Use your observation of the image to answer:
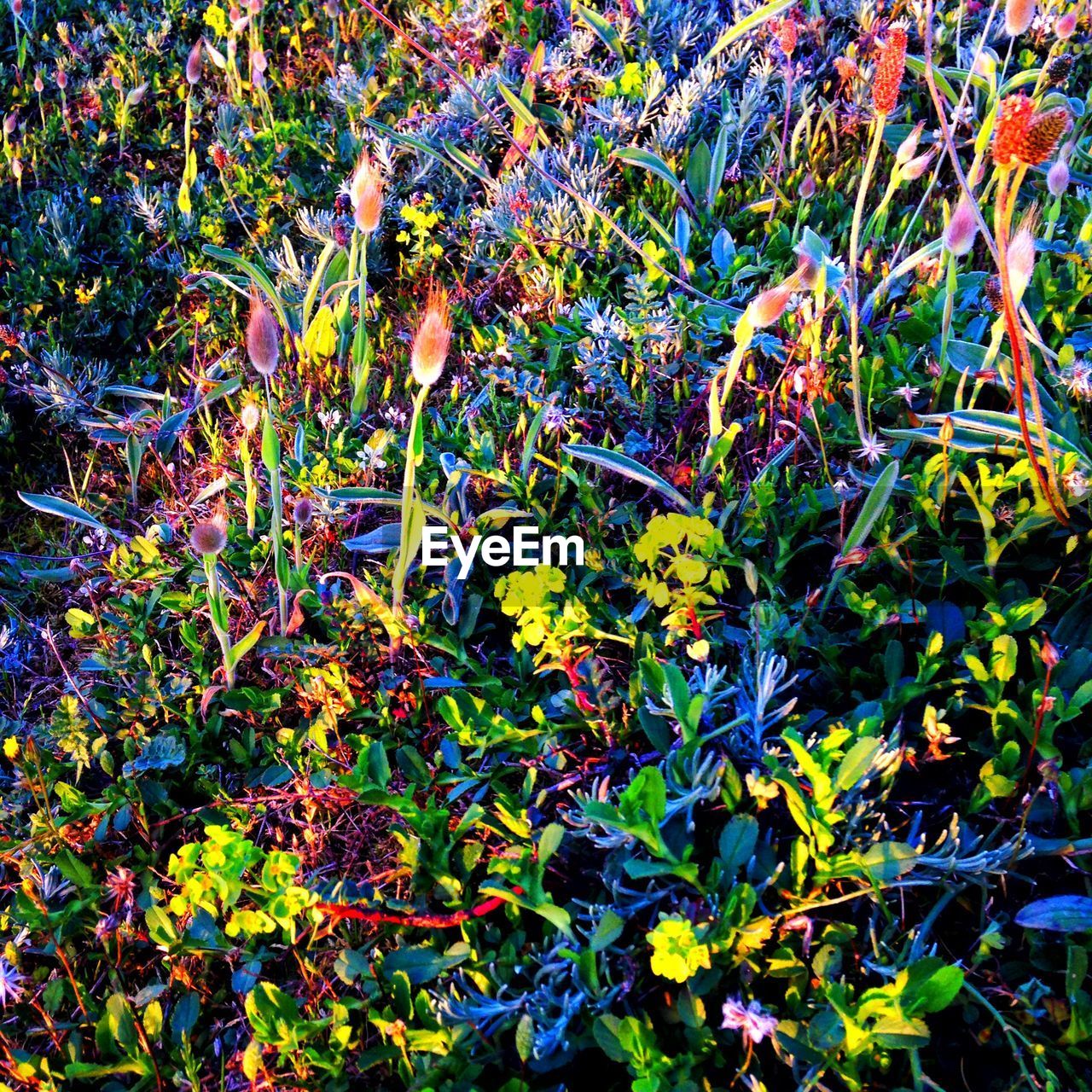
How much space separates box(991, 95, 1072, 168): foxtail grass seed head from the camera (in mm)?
1455

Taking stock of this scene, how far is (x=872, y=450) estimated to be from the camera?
193 cm

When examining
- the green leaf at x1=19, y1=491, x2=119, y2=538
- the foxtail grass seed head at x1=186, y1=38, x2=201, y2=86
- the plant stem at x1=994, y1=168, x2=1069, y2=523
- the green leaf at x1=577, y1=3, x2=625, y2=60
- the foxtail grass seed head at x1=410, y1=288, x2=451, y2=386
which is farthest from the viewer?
the foxtail grass seed head at x1=186, y1=38, x2=201, y2=86

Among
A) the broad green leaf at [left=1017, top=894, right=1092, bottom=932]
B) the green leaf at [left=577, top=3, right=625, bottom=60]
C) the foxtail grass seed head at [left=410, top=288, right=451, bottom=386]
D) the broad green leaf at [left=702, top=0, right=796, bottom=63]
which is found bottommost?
the broad green leaf at [left=1017, top=894, right=1092, bottom=932]

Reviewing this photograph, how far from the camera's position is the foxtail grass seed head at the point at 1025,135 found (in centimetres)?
145

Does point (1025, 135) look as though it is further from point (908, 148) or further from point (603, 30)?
point (603, 30)

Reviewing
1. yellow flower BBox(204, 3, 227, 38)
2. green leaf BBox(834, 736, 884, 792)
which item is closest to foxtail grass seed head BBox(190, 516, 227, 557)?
green leaf BBox(834, 736, 884, 792)

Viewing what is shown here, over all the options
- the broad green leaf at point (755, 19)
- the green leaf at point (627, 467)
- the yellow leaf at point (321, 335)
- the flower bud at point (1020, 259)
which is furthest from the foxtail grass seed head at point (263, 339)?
the broad green leaf at point (755, 19)

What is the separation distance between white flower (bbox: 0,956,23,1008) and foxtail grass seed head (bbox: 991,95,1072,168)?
206 cm

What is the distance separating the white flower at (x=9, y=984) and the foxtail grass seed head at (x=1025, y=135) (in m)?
2.06

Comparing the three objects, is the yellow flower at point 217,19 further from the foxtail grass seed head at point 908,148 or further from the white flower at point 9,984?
the white flower at point 9,984

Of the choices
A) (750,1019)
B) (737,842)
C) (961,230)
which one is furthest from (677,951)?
(961,230)

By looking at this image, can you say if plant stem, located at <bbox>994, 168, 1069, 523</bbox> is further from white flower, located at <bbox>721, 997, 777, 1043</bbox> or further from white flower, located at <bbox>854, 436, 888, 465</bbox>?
white flower, located at <bbox>721, 997, 777, 1043</bbox>

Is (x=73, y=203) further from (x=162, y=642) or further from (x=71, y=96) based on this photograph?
(x=162, y=642)

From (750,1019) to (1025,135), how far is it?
4.41 ft
